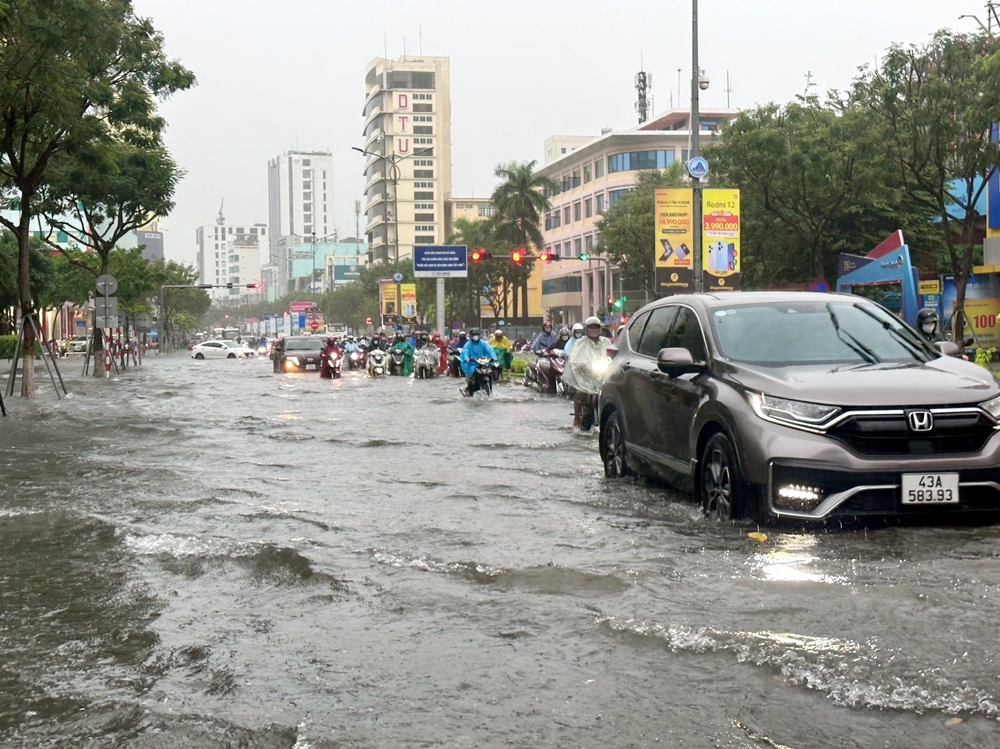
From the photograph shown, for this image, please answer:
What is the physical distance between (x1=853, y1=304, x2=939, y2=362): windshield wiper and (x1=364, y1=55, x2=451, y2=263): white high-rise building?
14379cm

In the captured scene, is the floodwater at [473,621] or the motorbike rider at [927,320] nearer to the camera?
Answer: the floodwater at [473,621]

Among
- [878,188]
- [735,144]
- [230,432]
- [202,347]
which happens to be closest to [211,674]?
[230,432]

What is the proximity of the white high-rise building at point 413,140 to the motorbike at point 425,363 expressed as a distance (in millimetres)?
113201

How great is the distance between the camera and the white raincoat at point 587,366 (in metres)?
16.4

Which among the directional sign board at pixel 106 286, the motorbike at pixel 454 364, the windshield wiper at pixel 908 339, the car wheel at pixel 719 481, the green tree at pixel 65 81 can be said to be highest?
the green tree at pixel 65 81

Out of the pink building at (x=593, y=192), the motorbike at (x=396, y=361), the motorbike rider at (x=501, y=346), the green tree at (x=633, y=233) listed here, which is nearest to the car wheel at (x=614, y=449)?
the motorbike rider at (x=501, y=346)

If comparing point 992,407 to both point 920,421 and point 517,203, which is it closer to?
point 920,421

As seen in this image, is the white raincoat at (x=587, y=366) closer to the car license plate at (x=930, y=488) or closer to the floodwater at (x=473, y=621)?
the floodwater at (x=473, y=621)

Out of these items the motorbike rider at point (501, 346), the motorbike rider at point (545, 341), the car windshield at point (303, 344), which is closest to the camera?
the motorbike rider at point (545, 341)

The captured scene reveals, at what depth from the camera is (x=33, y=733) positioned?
407cm

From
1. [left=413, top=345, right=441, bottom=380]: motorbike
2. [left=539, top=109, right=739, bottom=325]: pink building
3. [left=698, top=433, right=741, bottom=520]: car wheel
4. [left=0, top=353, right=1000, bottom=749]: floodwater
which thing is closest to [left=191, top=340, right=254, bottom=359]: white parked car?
[left=539, top=109, right=739, bottom=325]: pink building

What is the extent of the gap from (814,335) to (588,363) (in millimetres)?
7976

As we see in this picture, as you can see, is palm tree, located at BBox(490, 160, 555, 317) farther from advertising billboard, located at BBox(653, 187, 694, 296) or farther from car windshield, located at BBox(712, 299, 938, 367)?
car windshield, located at BBox(712, 299, 938, 367)

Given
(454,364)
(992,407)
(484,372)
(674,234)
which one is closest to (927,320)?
(992,407)
